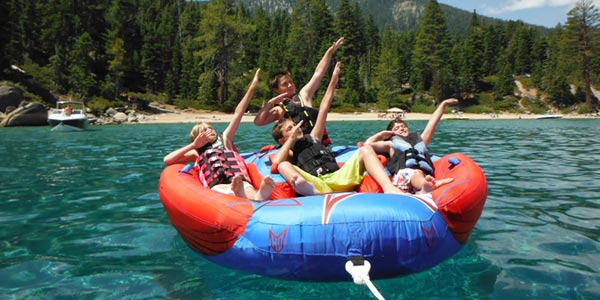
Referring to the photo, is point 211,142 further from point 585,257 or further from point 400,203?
point 585,257

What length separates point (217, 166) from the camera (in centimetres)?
423

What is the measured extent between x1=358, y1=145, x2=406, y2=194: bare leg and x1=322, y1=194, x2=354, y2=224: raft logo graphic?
601 millimetres

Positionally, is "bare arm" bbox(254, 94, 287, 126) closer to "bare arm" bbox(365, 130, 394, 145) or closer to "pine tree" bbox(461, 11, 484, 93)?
"bare arm" bbox(365, 130, 394, 145)

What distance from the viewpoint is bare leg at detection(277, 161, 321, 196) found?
380 cm

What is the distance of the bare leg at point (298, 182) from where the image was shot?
3801 millimetres

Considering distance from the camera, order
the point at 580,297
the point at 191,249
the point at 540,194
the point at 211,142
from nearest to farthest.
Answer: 1. the point at 580,297
2. the point at 191,249
3. the point at 211,142
4. the point at 540,194

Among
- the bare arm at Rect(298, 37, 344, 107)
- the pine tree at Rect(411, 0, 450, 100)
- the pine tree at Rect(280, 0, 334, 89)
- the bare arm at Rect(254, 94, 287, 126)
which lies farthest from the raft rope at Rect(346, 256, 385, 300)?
the pine tree at Rect(280, 0, 334, 89)

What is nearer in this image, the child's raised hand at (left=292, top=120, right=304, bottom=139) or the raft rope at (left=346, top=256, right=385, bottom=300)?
the raft rope at (left=346, top=256, right=385, bottom=300)

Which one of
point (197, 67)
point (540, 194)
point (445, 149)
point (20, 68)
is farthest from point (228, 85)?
point (540, 194)

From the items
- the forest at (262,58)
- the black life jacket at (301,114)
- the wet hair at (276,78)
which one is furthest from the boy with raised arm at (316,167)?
the forest at (262,58)

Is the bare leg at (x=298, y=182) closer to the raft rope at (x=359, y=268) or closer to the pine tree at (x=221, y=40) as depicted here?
the raft rope at (x=359, y=268)

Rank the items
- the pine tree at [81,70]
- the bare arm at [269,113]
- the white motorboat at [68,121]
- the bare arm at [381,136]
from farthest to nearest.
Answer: the pine tree at [81,70], the white motorboat at [68,121], the bare arm at [269,113], the bare arm at [381,136]

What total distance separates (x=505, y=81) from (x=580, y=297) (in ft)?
167

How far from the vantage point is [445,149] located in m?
11.2
